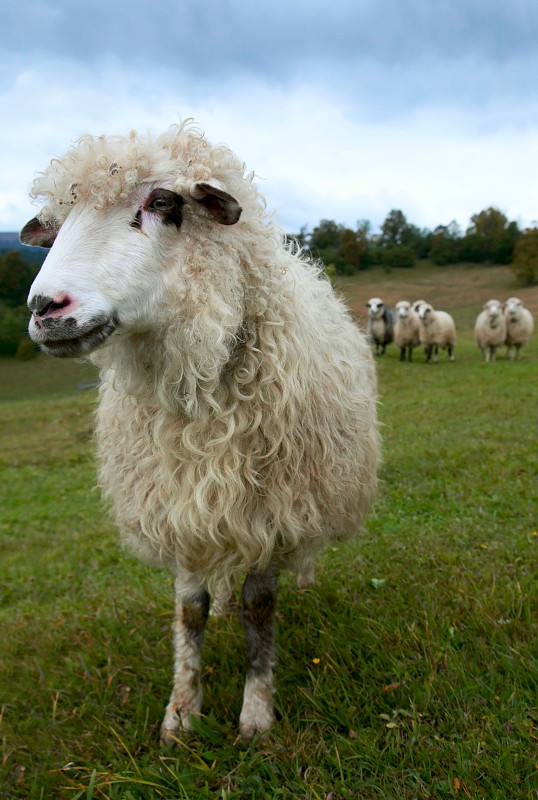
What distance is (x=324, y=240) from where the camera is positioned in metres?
54.4

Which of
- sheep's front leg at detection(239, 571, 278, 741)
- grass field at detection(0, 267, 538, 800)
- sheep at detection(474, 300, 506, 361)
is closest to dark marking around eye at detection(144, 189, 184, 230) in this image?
grass field at detection(0, 267, 538, 800)

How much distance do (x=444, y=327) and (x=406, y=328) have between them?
1.31m

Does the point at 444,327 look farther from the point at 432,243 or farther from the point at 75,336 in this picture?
the point at 432,243

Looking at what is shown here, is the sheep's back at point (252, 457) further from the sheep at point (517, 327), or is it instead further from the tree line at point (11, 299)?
the tree line at point (11, 299)

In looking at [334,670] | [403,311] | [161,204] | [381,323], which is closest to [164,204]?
[161,204]

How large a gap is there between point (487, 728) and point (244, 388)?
5.34 ft

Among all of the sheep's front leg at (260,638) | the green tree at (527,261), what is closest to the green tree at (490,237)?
the green tree at (527,261)

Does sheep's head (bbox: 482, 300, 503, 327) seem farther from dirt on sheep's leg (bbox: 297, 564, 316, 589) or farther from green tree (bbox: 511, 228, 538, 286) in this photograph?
green tree (bbox: 511, 228, 538, 286)

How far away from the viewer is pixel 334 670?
8.75ft

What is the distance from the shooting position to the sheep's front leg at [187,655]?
2.63 metres

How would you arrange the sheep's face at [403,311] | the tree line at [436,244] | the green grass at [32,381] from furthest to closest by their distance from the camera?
the tree line at [436,244] < the green grass at [32,381] < the sheep's face at [403,311]

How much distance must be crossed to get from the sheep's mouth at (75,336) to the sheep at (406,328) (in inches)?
689

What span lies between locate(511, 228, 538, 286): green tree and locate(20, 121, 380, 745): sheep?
49.8 metres

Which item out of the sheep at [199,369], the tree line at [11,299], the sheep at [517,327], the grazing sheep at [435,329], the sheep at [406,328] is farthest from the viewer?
the tree line at [11,299]
